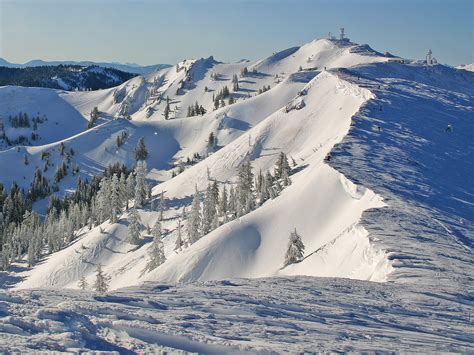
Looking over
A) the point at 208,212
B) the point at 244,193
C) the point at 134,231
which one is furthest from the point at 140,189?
the point at 244,193

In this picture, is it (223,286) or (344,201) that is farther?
(344,201)

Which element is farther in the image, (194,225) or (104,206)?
(104,206)

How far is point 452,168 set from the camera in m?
58.0

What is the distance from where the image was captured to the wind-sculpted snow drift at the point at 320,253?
1449 cm

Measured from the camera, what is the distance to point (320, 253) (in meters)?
37.5

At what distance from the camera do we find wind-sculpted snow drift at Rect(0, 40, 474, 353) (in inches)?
571

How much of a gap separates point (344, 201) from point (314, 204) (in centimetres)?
471

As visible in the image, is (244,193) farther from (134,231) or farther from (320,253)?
(320,253)

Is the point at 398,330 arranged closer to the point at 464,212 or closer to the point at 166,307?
the point at 166,307

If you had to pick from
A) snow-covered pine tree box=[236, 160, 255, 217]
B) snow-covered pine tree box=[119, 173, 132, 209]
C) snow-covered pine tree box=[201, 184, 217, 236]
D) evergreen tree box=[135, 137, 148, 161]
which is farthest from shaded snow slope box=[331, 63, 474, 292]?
evergreen tree box=[135, 137, 148, 161]

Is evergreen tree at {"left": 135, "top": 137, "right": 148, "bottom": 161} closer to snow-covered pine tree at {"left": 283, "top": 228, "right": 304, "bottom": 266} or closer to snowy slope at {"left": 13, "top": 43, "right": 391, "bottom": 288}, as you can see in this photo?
snowy slope at {"left": 13, "top": 43, "right": 391, "bottom": 288}

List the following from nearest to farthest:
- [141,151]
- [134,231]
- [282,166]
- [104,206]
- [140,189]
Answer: [282,166]
[134,231]
[140,189]
[104,206]
[141,151]

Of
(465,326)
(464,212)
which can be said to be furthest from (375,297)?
(464,212)

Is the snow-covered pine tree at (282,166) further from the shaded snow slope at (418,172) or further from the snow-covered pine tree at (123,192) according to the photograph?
the snow-covered pine tree at (123,192)
